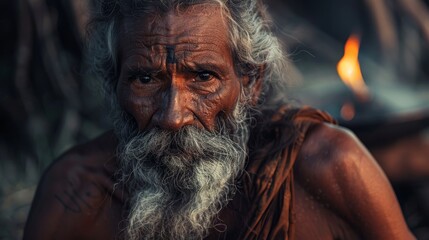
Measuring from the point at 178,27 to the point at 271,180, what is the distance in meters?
0.66

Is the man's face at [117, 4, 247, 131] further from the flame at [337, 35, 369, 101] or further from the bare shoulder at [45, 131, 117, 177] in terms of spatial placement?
the flame at [337, 35, 369, 101]

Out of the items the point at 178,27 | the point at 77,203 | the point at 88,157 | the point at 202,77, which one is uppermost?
the point at 178,27

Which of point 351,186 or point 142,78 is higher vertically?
point 142,78

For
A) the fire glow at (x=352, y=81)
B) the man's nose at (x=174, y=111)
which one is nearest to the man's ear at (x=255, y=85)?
the man's nose at (x=174, y=111)

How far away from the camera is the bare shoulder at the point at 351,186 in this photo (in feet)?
8.73

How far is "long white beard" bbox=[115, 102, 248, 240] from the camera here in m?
2.49

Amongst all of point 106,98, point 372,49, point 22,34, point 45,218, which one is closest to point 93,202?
point 45,218

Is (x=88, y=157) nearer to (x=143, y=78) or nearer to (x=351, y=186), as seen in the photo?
(x=143, y=78)

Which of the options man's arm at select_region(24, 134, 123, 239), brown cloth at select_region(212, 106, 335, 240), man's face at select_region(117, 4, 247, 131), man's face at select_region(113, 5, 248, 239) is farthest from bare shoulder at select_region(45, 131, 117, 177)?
brown cloth at select_region(212, 106, 335, 240)

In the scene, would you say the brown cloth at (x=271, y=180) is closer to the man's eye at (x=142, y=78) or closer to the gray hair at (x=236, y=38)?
the gray hair at (x=236, y=38)

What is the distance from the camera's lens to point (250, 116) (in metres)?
2.78

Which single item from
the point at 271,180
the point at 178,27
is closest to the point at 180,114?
the point at 178,27

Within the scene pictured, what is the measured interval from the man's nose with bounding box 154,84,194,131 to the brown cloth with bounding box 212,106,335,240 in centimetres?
39

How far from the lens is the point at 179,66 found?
247 cm
